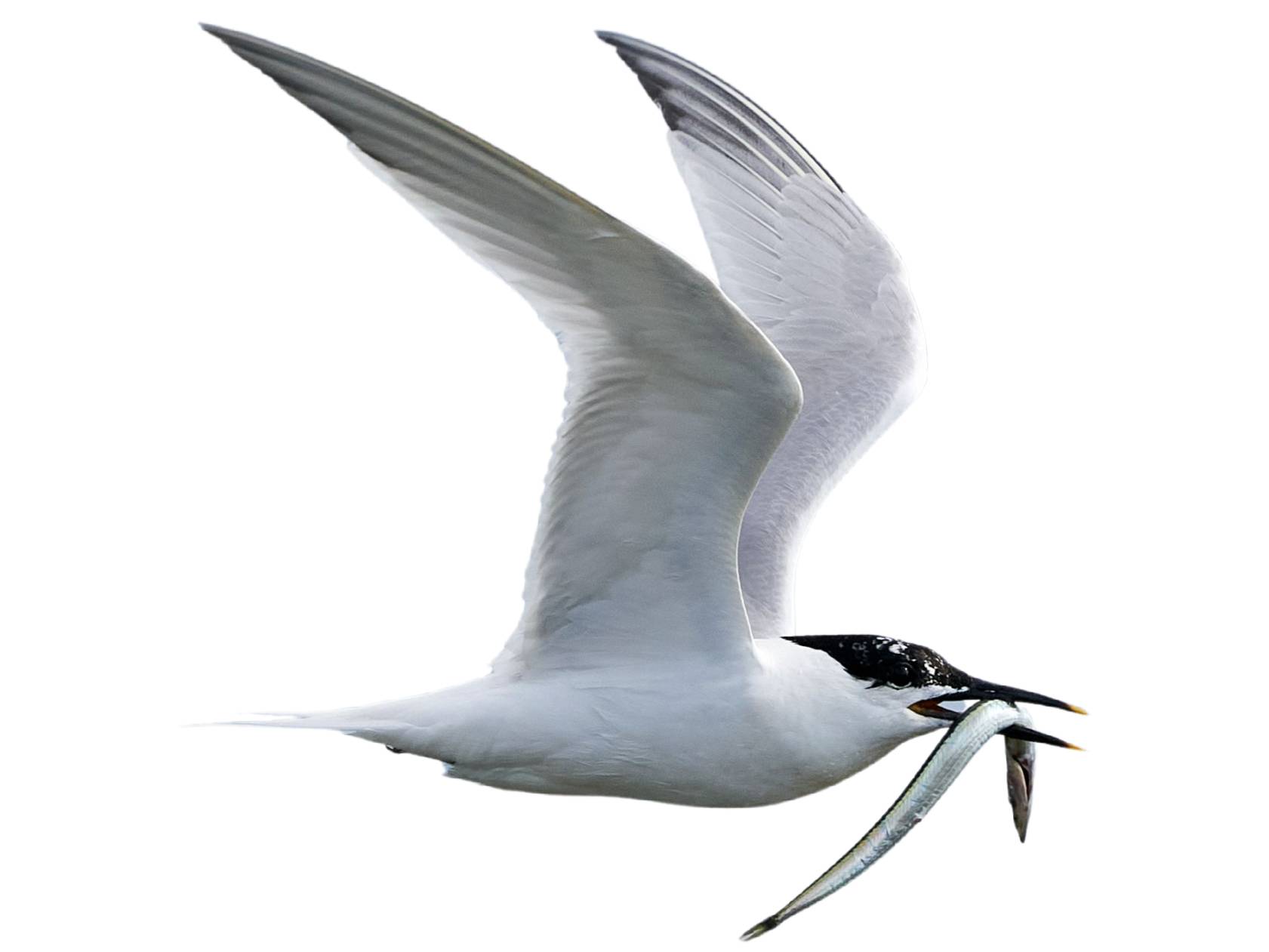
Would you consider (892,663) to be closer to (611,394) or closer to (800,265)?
(611,394)

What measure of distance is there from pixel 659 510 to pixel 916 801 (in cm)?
136

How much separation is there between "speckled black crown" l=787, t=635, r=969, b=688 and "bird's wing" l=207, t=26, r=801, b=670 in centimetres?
43

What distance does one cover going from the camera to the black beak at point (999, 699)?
19.8 feet

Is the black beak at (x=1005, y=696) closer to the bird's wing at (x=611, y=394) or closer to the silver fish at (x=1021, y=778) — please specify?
the silver fish at (x=1021, y=778)

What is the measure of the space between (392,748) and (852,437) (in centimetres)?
236

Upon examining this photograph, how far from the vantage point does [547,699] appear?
5.89 m

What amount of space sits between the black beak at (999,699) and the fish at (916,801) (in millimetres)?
34

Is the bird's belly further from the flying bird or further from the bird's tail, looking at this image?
the bird's tail

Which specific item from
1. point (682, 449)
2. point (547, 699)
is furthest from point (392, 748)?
point (682, 449)

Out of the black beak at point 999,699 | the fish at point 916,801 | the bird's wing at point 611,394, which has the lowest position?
the fish at point 916,801

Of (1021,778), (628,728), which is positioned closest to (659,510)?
(628,728)

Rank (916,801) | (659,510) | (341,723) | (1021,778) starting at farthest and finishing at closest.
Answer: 1. (1021,778)
2. (916,801)
3. (341,723)
4. (659,510)

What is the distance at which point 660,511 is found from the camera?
560 centimetres

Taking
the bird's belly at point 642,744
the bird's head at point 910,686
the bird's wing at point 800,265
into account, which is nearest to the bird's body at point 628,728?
the bird's belly at point 642,744
